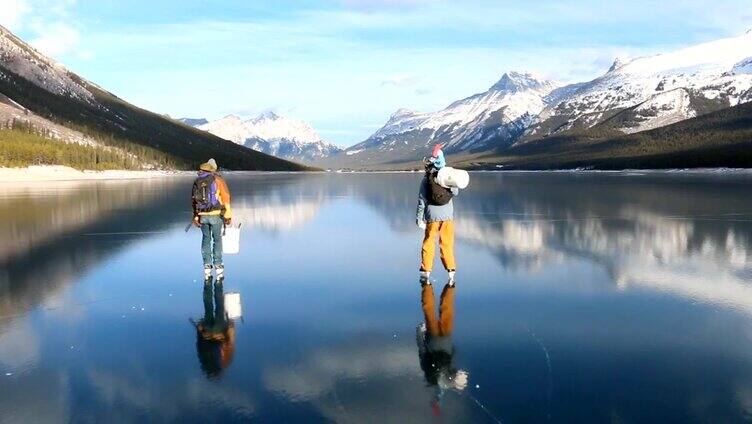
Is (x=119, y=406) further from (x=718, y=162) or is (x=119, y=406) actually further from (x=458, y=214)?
(x=718, y=162)

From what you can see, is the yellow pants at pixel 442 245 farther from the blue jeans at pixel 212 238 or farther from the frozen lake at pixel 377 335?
the blue jeans at pixel 212 238

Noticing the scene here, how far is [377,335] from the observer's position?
9.52 meters

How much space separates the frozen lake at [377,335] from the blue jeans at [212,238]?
1.97 ft

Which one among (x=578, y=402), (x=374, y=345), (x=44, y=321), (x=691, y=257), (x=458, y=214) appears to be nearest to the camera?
(x=578, y=402)

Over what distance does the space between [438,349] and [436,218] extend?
214 inches

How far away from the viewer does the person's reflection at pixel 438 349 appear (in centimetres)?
746

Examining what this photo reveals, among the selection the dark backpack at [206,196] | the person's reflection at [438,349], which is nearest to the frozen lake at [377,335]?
the person's reflection at [438,349]

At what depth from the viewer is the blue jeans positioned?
14445 millimetres

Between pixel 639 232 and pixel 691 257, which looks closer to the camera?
pixel 691 257

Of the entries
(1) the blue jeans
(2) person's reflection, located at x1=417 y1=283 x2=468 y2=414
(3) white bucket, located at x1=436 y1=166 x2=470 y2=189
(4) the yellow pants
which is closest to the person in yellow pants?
(4) the yellow pants

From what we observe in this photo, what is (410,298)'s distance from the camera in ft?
39.8

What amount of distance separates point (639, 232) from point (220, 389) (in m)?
19.0

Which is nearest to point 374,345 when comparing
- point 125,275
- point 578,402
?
point 578,402

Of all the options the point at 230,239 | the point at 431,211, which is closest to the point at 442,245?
the point at 431,211
